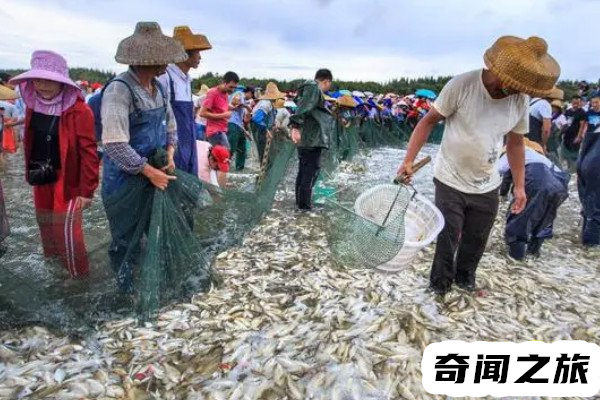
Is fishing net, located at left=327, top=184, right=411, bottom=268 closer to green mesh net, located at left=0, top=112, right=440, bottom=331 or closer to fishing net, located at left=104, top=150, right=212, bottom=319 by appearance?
green mesh net, located at left=0, top=112, right=440, bottom=331

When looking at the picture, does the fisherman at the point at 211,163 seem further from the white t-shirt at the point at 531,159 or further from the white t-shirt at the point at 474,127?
the white t-shirt at the point at 531,159

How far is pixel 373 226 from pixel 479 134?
3.35 feet

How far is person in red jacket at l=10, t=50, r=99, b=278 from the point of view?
312cm

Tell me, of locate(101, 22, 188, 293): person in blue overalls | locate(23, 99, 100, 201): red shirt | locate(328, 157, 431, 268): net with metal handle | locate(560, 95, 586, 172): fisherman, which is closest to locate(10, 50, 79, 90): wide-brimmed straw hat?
locate(23, 99, 100, 201): red shirt

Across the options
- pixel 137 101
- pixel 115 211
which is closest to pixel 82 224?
pixel 115 211

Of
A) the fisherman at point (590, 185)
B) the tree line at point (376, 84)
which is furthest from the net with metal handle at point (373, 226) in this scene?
the tree line at point (376, 84)

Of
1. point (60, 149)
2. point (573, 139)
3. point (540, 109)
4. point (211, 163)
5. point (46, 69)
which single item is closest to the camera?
point (46, 69)

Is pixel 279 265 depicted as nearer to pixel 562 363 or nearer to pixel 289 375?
pixel 289 375

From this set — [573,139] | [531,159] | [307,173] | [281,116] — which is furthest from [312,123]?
[573,139]

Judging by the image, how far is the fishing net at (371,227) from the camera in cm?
358

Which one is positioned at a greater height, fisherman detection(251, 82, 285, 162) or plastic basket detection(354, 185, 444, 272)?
fisherman detection(251, 82, 285, 162)

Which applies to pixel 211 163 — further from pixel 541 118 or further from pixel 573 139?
pixel 573 139

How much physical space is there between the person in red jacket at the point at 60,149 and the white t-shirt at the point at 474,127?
2499 mm

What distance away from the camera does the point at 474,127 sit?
328 centimetres
